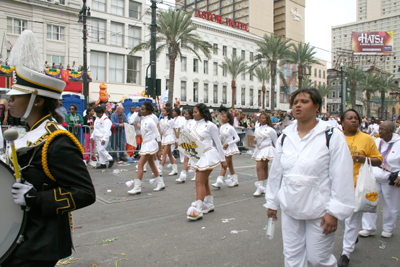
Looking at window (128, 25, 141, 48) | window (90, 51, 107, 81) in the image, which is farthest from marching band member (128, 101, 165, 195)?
window (128, 25, 141, 48)

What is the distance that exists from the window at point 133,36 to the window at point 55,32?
26.0 feet

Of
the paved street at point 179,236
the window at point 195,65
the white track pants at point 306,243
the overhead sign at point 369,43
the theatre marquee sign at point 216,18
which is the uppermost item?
the overhead sign at point 369,43

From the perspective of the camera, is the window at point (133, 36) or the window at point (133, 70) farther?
the window at point (133, 70)

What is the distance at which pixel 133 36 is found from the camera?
121ft

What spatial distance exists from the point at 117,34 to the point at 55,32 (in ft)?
23.8

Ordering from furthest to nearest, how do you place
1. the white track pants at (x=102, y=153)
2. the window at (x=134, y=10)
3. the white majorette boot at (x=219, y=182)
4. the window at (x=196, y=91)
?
the window at (x=196, y=91)
the window at (x=134, y=10)
the white track pants at (x=102, y=153)
the white majorette boot at (x=219, y=182)

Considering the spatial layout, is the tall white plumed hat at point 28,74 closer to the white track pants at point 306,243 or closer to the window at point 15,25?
the white track pants at point 306,243

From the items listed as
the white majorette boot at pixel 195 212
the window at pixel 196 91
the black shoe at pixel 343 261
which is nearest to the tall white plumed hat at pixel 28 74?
the black shoe at pixel 343 261

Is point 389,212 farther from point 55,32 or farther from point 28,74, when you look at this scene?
point 55,32

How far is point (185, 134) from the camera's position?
6121 millimetres

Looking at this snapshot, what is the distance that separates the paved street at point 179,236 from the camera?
3977mm

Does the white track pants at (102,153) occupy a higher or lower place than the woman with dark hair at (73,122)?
lower

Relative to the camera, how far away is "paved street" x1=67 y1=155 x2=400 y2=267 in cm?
398

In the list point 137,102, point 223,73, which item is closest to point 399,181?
point 137,102
